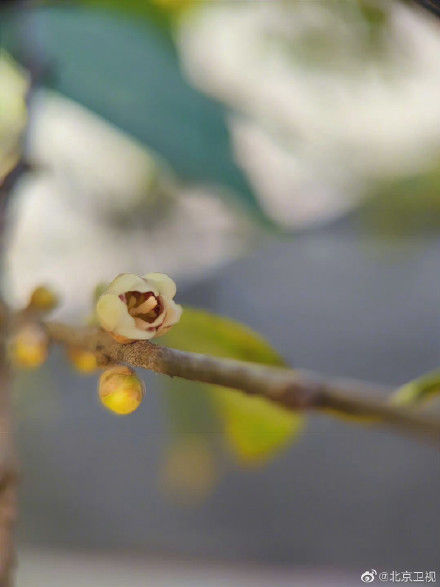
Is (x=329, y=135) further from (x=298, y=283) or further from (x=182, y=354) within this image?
(x=182, y=354)

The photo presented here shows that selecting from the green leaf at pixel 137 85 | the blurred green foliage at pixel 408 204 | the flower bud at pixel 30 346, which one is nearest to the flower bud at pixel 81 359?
the flower bud at pixel 30 346

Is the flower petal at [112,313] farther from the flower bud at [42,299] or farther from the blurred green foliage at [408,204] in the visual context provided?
the blurred green foliage at [408,204]

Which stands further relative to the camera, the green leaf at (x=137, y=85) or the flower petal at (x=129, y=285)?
the green leaf at (x=137, y=85)

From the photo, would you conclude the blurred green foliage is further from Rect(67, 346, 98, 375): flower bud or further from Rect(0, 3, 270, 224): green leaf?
Rect(67, 346, 98, 375): flower bud

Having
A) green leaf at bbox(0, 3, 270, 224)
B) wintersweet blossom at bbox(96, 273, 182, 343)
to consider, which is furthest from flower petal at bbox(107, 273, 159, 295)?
green leaf at bbox(0, 3, 270, 224)

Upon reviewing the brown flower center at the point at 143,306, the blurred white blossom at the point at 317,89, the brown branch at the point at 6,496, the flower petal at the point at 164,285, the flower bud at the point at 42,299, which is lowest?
the brown branch at the point at 6,496

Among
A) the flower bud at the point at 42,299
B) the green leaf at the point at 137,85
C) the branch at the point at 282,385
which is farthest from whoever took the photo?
the green leaf at the point at 137,85

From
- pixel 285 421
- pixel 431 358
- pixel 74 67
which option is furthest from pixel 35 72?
pixel 431 358

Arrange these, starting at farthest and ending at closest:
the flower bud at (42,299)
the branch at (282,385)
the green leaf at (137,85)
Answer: the green leaf at (137,85) → the flower bud at (42,299) → the branch at (282,385)

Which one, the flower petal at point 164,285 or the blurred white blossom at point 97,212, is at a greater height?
the blurred white blossom at point 97,212
